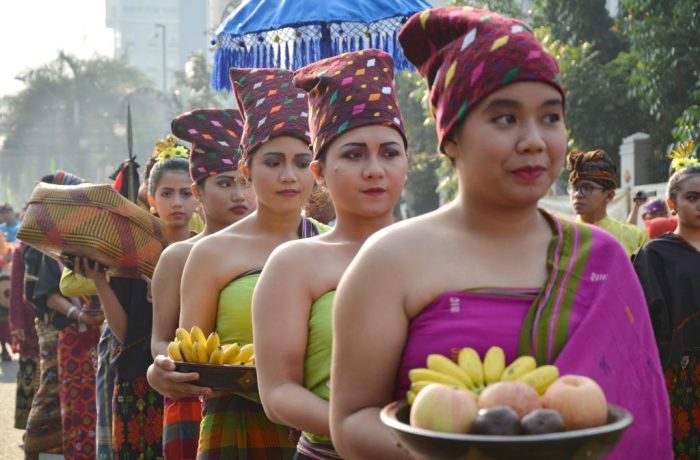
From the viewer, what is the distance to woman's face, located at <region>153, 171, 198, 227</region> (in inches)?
268

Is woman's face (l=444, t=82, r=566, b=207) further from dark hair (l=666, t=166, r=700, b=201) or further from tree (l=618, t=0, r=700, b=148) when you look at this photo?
tree (l=618, t=0, r=700, b=148)

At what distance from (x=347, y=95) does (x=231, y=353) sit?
1158mm

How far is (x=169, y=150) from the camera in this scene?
24.2 feet

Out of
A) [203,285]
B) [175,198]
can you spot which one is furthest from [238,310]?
[175,198]

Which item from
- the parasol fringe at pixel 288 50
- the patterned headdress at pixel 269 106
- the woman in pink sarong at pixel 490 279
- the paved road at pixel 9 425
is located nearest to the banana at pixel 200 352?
the patterned headdress at pixel 269 106

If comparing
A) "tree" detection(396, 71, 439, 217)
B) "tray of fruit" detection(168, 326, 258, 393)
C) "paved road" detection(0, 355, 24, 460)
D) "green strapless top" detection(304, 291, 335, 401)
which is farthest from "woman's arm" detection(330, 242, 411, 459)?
"tree" detection(396, 71, 439, 217)

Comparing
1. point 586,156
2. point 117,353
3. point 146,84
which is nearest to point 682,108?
point 586,156

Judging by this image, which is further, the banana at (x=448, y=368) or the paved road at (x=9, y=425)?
the paved road at (x=9, y=425)

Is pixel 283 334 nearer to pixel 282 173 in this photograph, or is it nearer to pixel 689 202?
pixel 282 173

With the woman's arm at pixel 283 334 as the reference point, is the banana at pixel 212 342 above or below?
below

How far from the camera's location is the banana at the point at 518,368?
2361mm

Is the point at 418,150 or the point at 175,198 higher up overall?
the point at 175,198

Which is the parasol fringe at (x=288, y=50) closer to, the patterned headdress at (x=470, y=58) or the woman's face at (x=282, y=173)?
the woman's face at (x=282, y=173)

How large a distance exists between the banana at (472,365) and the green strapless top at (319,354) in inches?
46.9
